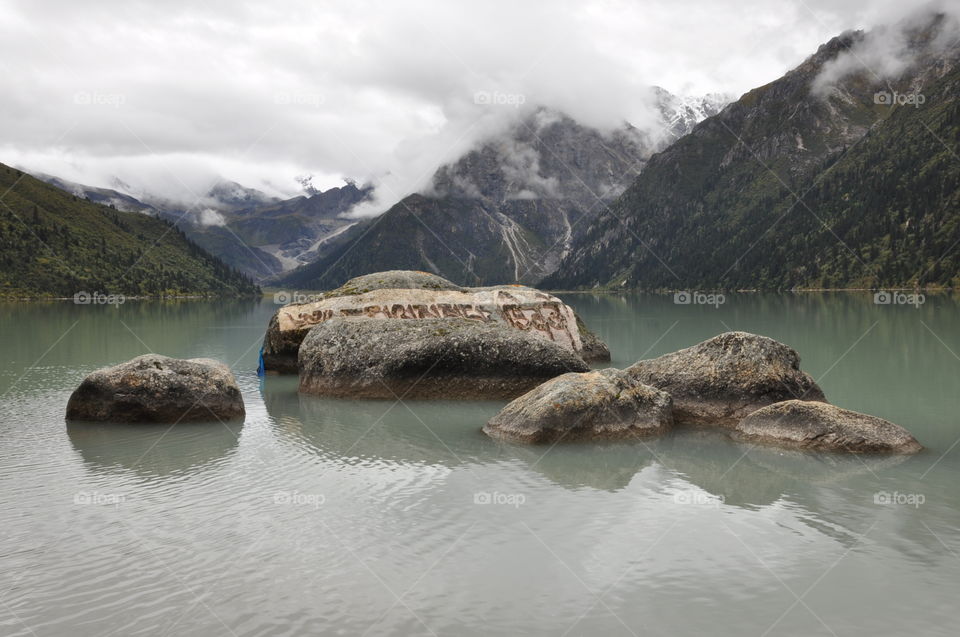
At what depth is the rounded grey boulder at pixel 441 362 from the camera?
2430 centimetres

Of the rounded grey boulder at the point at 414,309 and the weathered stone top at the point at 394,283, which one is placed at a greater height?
the weathered stone top at the point at 394,283

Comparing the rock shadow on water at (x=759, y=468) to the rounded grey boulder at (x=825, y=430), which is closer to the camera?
the rock shadow on water at (x=759, y=468)

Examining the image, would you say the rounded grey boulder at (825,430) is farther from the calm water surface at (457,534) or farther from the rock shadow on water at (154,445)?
the rock shadow on water at (154,445)

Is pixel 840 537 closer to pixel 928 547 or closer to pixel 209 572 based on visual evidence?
pixel 928 547

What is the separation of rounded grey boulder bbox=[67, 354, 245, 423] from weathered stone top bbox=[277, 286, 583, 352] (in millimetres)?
9866

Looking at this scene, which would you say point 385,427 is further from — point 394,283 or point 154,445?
point 394,283

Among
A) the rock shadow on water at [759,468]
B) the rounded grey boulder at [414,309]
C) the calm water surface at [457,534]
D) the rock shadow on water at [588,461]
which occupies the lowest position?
the rock shadow on water at [759,468]

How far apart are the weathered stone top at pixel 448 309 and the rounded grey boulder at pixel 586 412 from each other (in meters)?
10.8

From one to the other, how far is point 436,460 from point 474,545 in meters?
5.43

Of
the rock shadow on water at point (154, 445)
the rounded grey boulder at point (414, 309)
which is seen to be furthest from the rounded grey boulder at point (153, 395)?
the rounded grey boulder at point (414, 309)

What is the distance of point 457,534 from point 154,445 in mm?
9966

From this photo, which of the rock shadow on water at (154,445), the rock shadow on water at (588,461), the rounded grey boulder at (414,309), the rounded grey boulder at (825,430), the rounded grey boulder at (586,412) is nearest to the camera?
the rock shadow on water at (588,461)

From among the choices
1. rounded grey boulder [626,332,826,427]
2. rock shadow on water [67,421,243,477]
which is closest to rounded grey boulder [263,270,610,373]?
rounded grey boulder [626,332,826,427]

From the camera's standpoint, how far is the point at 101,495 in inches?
505
